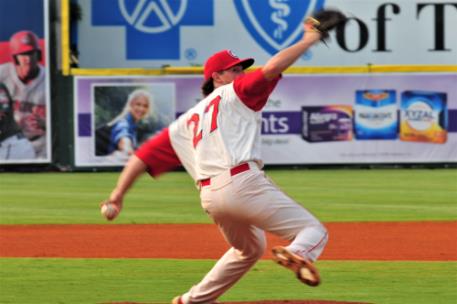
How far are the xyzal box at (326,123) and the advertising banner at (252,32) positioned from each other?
192 centimetres

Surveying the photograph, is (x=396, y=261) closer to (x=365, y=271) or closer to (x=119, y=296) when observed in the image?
(x=365, y=271)

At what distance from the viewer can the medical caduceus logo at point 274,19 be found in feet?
76.7

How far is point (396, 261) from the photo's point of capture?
34.5 feet

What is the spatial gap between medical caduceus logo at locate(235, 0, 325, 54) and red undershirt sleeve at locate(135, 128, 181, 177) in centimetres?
1644

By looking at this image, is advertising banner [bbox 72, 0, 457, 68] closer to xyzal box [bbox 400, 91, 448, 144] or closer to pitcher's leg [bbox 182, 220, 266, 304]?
xyzal box [bbox 400, 91, 448, 144]

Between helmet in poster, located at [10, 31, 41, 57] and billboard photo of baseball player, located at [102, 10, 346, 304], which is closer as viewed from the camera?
billboard photo of baseball player, located at [102, 10, 346, 304]

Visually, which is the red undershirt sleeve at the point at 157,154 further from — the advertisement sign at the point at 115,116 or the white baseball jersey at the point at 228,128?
the advertisement sign at the point at 115,116

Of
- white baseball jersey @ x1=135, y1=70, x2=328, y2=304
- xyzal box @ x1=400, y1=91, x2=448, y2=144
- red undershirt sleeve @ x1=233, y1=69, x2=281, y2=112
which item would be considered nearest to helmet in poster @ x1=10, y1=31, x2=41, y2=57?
xyzal box @ x1=400, y1=91, x2=448, y2=144

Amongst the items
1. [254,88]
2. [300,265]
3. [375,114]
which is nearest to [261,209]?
[300,265]

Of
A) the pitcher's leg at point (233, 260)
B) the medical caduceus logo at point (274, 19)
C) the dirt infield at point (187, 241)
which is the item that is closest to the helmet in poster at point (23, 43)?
the medical caduceus logo at point (274, 19)

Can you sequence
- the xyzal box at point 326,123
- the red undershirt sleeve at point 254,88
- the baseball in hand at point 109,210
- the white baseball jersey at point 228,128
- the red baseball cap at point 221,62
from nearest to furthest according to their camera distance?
the red undershirt sleeve at point 254,88 < the white baseball jersey at point 228,128 < the baseball in hand at point 109,210 < the red baseball cap at point 221,62 < the xyzal box at point 326,123

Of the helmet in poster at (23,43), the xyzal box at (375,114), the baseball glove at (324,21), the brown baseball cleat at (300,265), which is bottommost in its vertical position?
the xyzal box at (375,114)

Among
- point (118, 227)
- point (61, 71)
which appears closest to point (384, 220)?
point (118, 227)

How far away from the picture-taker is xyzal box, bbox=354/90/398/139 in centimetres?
2166
